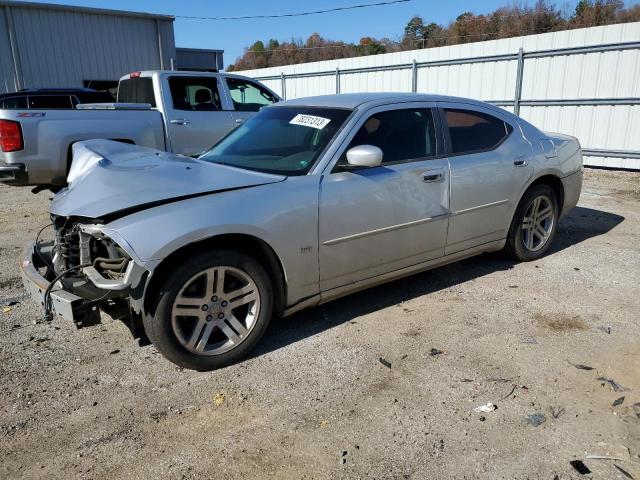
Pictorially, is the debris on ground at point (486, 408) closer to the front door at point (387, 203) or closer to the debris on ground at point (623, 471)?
the debris on ground at point (623, 471)

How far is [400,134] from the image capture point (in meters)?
4.20

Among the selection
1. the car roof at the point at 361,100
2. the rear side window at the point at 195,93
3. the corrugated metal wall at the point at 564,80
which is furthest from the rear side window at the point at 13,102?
the corrugated metal wall at the point at 564,80

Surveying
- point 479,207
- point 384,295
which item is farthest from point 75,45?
point 479,207

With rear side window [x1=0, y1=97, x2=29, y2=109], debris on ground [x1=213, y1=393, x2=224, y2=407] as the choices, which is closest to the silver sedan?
debris on ground [x1=213, y1=393, x2=224, y2=407]

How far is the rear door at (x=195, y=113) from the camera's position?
7.69 metres

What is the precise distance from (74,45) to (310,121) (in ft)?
60.6

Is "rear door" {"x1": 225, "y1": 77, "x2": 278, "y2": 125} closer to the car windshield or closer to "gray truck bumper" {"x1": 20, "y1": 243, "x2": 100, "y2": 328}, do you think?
the car windshield

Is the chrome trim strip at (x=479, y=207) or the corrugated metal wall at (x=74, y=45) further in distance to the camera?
the corrugated metal wall at (x=74, y=45)

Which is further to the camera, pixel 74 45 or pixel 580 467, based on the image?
pixel 74 45

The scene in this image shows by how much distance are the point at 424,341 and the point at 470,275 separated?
1.57 metres

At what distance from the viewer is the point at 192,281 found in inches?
125

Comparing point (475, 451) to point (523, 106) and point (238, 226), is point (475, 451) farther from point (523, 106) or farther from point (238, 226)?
point (523, 106)

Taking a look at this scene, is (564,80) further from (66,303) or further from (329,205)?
(66,303)

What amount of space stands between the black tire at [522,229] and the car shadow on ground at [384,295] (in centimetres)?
17
